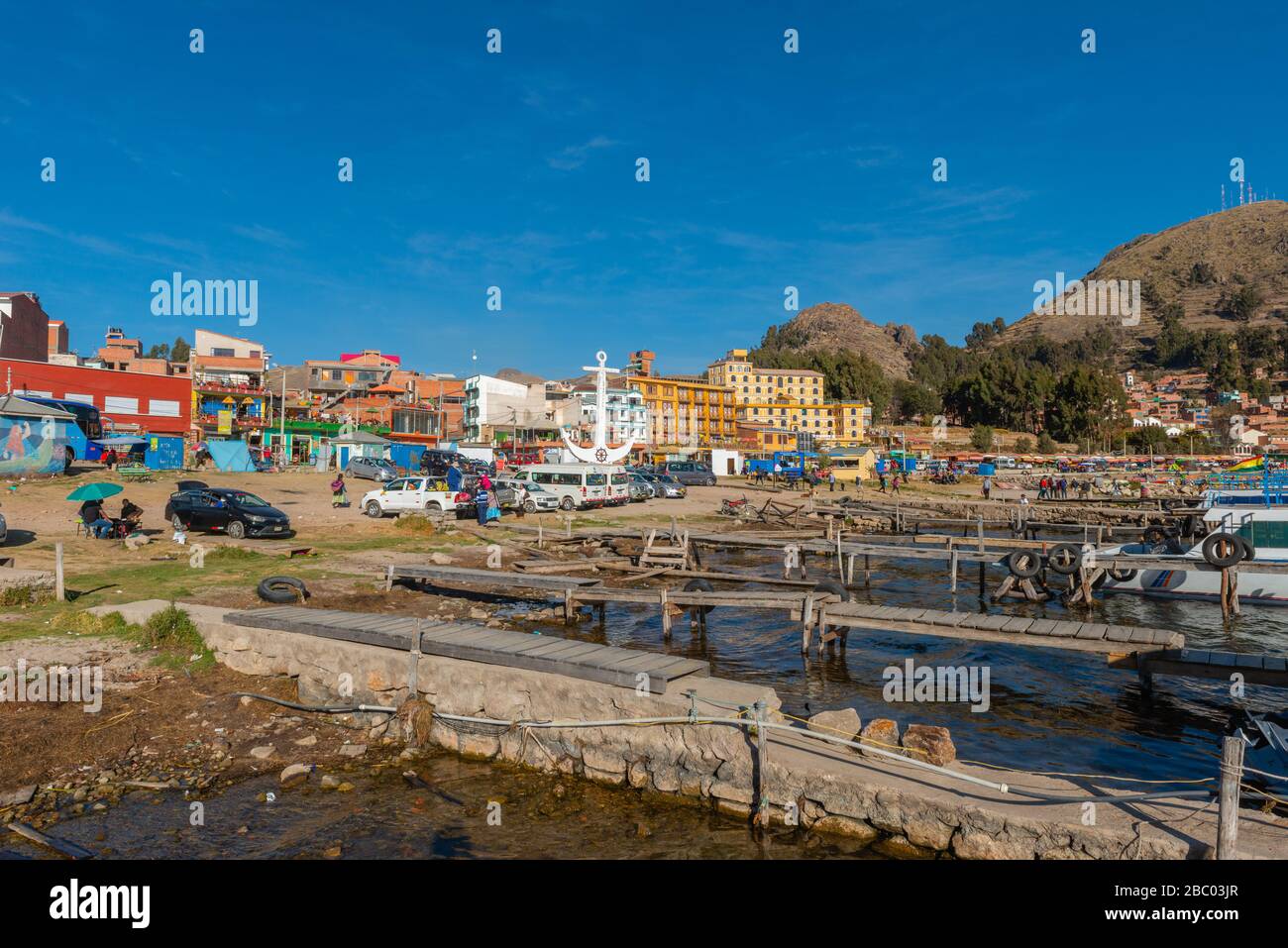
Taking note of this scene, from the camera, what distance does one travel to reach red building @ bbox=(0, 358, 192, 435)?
57219 millimetres

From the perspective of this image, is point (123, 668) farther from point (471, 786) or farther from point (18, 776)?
point (471, 786)

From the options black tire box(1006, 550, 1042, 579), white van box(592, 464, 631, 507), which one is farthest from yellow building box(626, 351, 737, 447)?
black tire box(1006, 550, 1042, 579)

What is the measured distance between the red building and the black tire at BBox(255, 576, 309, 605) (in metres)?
53.3

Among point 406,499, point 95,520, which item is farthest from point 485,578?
point 406,499

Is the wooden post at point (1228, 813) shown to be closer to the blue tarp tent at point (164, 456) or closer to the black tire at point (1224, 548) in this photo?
the black tire at point (1224, 548)

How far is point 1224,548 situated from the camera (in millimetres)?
21875

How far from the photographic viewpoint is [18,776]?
28.2ft

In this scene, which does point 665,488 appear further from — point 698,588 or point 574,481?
point 698,588

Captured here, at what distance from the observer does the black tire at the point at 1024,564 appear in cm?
2475

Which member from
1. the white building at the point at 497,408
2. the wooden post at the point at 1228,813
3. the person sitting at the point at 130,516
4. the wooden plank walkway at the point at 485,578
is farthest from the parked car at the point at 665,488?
the white building at the point at 497,408

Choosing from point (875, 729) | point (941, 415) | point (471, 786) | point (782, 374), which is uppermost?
point (782, 374)

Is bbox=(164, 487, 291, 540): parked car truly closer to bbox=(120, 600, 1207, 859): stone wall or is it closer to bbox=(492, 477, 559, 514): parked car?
bbox=(492, 477, 559, 514): parked car

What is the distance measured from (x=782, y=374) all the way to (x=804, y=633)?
5655 inches
